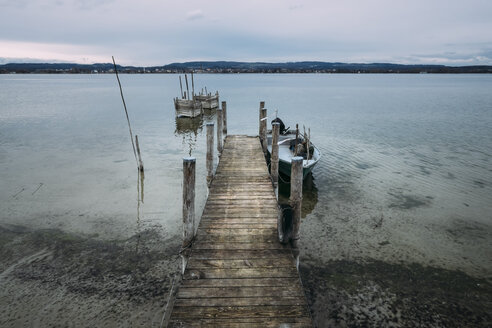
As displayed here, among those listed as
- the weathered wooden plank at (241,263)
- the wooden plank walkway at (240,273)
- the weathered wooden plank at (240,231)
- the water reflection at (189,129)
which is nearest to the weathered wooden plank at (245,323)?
the wooden plank walkway at (240,273)

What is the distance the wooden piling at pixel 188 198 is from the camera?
6.47m

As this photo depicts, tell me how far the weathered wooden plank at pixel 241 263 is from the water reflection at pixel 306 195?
17.1 ft

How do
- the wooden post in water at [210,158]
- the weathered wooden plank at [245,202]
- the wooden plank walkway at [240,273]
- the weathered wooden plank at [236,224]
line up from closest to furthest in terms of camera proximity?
the wooden plank walkway at [240,273]
the weathered wooden plank at [236,224]
the weathered wooden plank at [245,202]
the wooden post in water at [210,158]

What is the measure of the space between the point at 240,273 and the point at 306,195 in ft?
25.5

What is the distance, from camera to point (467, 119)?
31750mm

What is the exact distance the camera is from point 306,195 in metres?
12.9

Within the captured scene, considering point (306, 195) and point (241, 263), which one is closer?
point (241, 263)

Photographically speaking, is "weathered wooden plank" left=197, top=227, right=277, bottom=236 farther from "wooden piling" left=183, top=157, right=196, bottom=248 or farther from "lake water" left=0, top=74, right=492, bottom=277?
"lake water" left=0, top=74, right=492, bottom=277

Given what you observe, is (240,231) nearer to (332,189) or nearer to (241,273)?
(241,273)

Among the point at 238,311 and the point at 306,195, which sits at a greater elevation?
the point at 238,311

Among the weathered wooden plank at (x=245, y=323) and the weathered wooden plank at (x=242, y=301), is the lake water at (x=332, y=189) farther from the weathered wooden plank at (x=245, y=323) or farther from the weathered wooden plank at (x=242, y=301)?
the weathered wooden plank at (x=245, y=323)

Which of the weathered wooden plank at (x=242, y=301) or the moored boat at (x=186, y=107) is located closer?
the weathered wooden plank at (x=242, y=301)

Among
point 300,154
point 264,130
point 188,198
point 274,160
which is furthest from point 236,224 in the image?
point 264,130

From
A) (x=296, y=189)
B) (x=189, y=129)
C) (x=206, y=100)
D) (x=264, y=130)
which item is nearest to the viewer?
(x=296, y=189)
